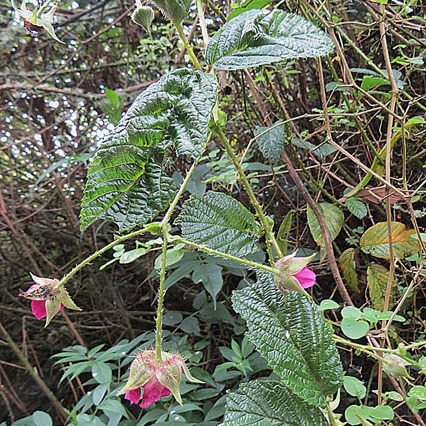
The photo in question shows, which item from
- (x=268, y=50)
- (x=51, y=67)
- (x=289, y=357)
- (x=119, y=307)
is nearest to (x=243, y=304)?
(x=289, y=357)

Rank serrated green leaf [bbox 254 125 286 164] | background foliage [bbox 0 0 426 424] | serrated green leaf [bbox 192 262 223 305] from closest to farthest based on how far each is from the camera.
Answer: serrated green leaf [bbox 254 125 286 164] → serrated green leaf [bbox 192 262 223 305] → background foliage [bbox 0 0 426 424]

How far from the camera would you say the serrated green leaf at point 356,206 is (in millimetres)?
581

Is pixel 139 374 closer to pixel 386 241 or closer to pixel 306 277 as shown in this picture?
pixel 306 277

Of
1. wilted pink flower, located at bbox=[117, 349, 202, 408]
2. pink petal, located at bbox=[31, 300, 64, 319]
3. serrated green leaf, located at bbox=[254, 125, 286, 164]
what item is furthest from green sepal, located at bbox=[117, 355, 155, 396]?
serrated green leaf, located at bbox=[254, 125, 286, 164]

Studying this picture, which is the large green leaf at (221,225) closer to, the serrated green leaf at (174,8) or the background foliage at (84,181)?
the serrated green leaf at (174,8)

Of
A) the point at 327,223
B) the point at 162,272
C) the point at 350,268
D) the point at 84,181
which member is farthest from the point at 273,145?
the point at 84,181

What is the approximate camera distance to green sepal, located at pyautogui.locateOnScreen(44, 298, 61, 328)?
332 millimetres

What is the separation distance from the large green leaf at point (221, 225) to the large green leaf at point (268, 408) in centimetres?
12

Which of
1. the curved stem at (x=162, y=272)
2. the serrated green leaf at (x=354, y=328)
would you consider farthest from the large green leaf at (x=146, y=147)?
the serrated green leaf at (x=354, y=328)

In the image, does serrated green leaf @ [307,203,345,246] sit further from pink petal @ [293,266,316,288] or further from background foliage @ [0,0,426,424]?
pink petal @ [293,266,316,288]

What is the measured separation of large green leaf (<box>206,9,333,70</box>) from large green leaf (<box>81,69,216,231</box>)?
29mm

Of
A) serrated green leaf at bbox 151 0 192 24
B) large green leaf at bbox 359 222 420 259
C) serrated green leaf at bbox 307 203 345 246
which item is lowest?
large green leaf at bbox 359 222 420 259

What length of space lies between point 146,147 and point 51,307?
7.0 inches

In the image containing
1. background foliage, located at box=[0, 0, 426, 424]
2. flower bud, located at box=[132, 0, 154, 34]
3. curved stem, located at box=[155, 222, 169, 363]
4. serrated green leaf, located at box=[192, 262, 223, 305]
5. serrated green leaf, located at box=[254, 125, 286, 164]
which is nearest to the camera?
curved stem, located at box=[155, 222, 169, 363]
